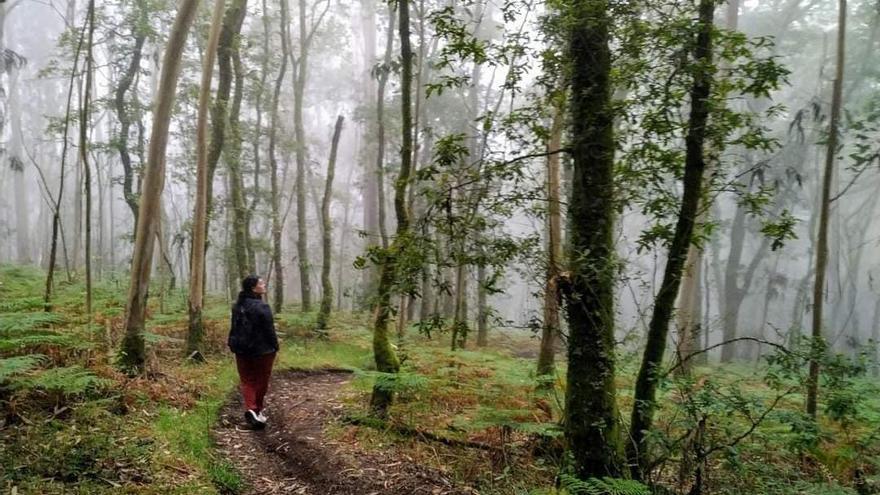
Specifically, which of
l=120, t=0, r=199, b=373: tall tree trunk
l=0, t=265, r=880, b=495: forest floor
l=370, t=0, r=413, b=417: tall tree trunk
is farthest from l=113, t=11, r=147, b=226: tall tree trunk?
l=370, t=0, r=413, b=417: tall tree trunk

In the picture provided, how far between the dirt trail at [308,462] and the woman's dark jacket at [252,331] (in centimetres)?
106

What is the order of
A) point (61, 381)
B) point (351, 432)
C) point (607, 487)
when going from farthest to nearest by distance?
→ point (351, 432) → point (61, 381) → point (607, 487)

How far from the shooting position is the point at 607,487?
4.21 m

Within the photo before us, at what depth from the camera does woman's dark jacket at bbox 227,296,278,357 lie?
724 cm

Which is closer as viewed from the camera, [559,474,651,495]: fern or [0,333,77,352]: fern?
[559,474,651,495]: fern

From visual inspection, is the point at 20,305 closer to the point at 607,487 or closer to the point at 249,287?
the point at 249,287

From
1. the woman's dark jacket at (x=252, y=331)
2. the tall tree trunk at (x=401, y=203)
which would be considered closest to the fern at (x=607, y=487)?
the tall tree trunk at (x=401, y=203)

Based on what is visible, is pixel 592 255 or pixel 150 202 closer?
pixel 592 255

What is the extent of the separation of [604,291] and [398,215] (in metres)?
3.27

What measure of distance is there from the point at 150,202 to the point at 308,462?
4.62 meters

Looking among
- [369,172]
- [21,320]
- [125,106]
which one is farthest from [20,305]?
[369,172]

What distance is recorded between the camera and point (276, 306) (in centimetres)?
1616

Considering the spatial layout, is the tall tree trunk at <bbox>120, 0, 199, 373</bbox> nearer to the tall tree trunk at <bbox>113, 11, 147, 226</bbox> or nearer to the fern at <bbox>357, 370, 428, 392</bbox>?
the fern at <bbox>357, 370, 428, 392</bbox>

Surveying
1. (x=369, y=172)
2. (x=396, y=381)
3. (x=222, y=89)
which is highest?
(x=369, y=172)
